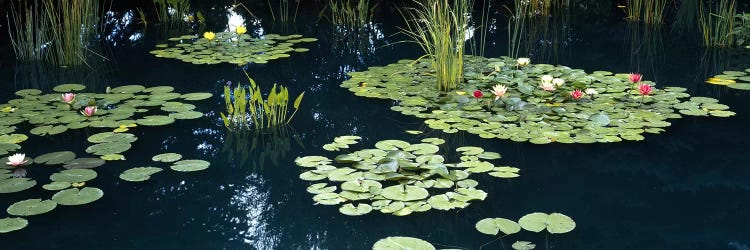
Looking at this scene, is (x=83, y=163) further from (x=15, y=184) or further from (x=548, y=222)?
(x=548, y=222)

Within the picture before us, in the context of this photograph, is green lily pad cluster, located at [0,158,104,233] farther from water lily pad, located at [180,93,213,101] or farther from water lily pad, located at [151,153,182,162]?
water lily pad, located at [180,93,213,101]

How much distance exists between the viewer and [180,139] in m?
3.57

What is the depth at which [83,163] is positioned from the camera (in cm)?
315

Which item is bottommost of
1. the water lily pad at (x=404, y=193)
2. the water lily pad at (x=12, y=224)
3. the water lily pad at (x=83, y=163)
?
the water lily pad at (x=12, y=224)

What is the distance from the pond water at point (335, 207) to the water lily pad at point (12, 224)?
0.02m

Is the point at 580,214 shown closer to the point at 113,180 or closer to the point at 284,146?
the point at 284,146

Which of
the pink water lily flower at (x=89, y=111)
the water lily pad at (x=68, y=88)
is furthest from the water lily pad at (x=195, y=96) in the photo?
the water lily pad at (x=68, y=88)

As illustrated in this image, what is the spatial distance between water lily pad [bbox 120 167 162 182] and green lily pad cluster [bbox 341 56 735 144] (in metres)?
1.33

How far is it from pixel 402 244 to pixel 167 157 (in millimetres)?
1337

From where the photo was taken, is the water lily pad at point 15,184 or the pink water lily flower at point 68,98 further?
the pink water lily flower at point 68,98

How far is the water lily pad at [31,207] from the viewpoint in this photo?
266cm

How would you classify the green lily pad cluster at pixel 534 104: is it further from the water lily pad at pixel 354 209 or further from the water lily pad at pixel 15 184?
the water lily pad at pixel 15 184

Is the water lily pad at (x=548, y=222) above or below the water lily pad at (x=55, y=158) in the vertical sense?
below

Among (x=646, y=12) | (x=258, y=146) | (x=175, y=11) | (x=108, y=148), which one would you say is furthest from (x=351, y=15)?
(x=108, y=148)
